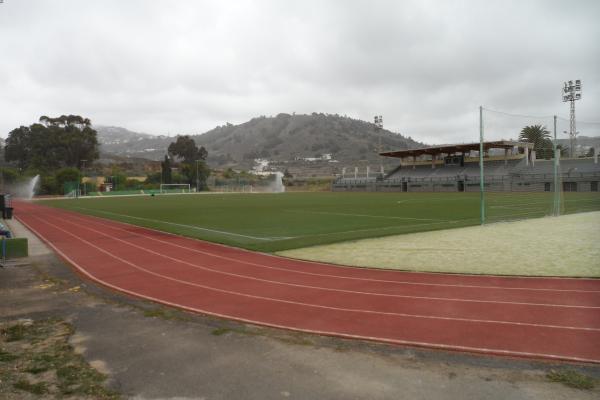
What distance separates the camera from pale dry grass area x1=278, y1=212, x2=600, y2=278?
30.7 feet

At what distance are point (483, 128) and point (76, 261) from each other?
15.8m

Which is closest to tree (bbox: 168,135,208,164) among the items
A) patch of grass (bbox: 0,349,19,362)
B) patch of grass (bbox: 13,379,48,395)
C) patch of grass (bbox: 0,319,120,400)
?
patch of grass (bbox: 0,319,120,400)

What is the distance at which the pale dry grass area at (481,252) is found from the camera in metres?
9.36

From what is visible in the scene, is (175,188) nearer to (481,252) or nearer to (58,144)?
(58,144)

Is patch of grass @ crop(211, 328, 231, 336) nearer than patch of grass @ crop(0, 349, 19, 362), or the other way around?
patch of grass @ crop(0, 349, 19, 362)

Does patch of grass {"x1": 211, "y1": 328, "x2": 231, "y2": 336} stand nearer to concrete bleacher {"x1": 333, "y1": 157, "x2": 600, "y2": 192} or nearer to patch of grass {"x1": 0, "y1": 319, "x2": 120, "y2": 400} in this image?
patch of grass {"x1": 0, "y1": 319, "x2": 120, "y2": 400}

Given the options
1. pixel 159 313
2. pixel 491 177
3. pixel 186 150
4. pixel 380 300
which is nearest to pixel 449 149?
pixel 491 177

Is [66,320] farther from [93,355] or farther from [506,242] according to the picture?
[506,242]

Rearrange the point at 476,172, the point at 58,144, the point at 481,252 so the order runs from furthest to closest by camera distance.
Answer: the point at 58,144 < the point at 476,172 < the point at 481,252

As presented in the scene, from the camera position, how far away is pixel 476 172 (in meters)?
61.4

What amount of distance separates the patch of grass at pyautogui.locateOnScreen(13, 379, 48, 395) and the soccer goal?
266 feet

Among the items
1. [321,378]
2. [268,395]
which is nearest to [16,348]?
[268,395]

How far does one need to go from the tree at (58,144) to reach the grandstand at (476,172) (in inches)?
2558

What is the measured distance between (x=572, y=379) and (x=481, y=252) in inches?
299
